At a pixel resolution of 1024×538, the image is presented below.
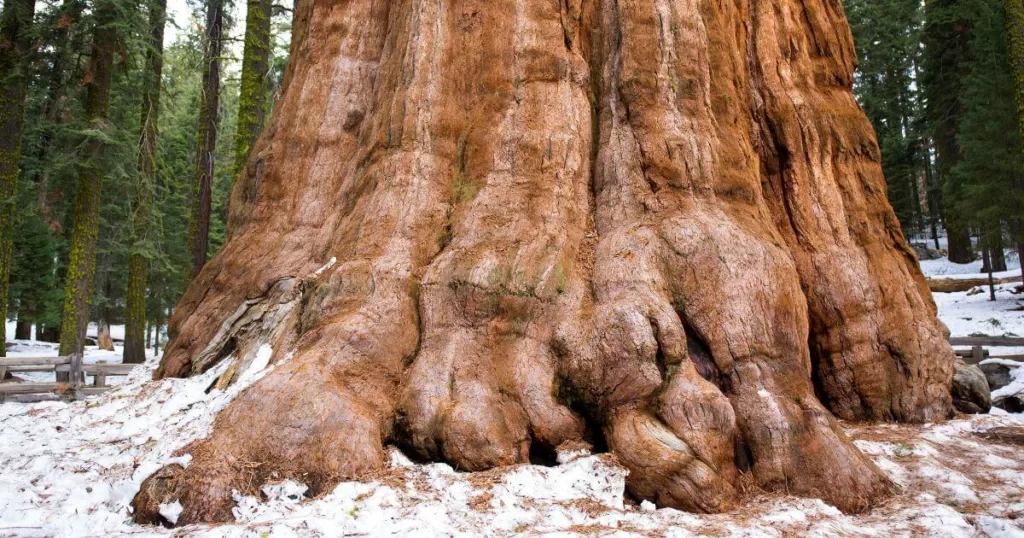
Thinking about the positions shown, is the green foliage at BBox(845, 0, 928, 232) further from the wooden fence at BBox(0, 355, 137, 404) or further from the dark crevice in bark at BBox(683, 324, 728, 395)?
the wooden fence at BBox(0, 355, 137, 404)

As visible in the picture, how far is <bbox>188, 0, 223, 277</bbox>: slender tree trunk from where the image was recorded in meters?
15.3

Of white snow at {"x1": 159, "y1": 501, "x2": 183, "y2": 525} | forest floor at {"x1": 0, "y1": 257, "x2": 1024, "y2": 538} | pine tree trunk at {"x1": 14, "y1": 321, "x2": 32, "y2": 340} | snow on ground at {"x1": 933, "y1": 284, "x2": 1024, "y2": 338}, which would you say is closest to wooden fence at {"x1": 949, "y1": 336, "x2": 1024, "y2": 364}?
snow on ground at {"x1": 933, "y1": 284, "x2": 1024, "y2": 338}

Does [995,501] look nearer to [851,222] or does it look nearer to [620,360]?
[620,360]

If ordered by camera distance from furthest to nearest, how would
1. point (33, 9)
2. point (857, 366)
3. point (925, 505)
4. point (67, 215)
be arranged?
point (67, 215) → point (33, 9) → point (857, 366) → point (925, 505)

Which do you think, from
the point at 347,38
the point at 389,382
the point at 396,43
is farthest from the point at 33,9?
the point at 389,382

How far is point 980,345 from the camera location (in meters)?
13.0

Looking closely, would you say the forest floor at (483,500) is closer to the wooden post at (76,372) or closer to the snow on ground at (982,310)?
the wooden post at (76,372)

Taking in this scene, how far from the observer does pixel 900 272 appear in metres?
8.12

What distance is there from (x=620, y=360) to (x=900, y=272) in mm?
4680

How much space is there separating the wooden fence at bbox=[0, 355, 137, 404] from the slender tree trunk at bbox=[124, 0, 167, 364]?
11.2ft

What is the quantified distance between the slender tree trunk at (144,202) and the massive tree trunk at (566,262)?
30.1 ft

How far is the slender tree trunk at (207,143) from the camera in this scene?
15305 millimetres

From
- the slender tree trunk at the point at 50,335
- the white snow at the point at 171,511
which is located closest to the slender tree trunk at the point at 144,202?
the white snow at the point at 171,511

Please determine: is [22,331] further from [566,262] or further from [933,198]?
[933,198]
